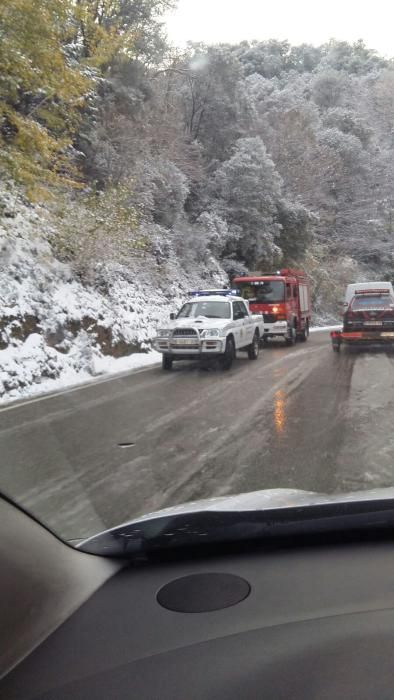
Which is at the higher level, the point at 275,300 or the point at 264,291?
the point at 264,291

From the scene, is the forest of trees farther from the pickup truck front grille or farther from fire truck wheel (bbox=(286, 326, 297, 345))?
fire truck wheel (bbox=(286, 326, 297, 345))

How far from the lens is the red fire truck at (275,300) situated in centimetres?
2231

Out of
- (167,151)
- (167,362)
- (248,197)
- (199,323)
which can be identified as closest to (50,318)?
(167,362)

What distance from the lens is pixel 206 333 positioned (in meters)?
14.6

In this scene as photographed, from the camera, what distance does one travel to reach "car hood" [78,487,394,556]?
8.25ft

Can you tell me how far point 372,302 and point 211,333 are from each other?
6015mm

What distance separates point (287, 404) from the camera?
952cm

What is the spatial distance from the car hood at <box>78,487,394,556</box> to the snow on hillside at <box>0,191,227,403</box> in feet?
29.1

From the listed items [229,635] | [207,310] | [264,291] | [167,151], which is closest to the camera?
[229,635]

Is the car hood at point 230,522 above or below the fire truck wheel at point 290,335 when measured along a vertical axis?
above

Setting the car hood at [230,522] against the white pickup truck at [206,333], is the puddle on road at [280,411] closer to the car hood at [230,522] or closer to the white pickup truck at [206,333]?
the white pickup truck at [206,333]

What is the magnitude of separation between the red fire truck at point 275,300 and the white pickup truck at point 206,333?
551cm

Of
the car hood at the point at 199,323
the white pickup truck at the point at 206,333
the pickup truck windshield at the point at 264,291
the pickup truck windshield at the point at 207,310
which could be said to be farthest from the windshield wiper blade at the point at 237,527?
the pickup truck windshield at the point at 264,291

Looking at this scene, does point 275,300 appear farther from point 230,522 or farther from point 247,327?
point 230,522
